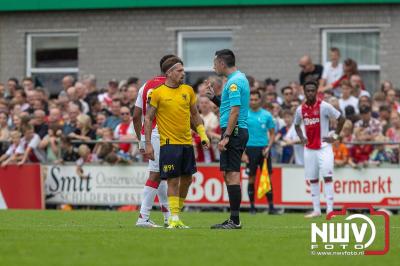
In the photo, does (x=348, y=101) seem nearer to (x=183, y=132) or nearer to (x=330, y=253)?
(x=183, y=132)

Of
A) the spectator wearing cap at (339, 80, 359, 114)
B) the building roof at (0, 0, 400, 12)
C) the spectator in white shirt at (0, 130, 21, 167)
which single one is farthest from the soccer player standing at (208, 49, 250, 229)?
the building roof at (0, 0, 400, 12)

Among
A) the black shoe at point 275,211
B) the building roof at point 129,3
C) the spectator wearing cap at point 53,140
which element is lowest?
the black shoe at point 275,211

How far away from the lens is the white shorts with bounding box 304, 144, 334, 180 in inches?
845

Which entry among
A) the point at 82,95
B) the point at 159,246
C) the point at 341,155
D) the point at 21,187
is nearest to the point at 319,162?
the point at 341,155

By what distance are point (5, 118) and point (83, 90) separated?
75.0 inches

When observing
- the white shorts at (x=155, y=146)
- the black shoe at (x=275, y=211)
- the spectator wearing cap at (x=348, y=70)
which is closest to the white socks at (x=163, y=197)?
the white shorts at (x=155, y=146)

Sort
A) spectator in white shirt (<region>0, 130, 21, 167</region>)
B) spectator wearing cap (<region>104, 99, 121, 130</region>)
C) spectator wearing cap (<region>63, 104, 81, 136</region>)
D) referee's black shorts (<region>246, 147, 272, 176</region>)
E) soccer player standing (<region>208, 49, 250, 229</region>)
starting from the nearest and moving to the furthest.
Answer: soccer player standing (<region>208, 49, 250, 229</region>)
referee's black shorts (<region>246, 147, 272, 176</region>)
spectator wearing cap (<region>104, 99, 121, 130</region>)
spectator wearing cap (<region>63, 104, 81, 136</region>)
spectator in white shirt (<region>0, 130, 21, 167</region>)

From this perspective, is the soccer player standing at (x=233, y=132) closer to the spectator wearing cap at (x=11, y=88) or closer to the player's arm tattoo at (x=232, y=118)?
the player's arm tattoo at (x=232, y=118)

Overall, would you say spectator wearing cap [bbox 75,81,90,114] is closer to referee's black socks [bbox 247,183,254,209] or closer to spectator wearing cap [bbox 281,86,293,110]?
spectator wearing cap [bbox 281,86,293,110]

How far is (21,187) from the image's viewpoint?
2652cm

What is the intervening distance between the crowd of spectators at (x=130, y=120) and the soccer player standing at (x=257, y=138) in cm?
51

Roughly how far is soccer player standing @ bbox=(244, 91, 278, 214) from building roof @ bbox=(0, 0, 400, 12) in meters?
6.16

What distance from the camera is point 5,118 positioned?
2695 cm

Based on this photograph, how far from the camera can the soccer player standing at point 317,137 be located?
69.7 ft
